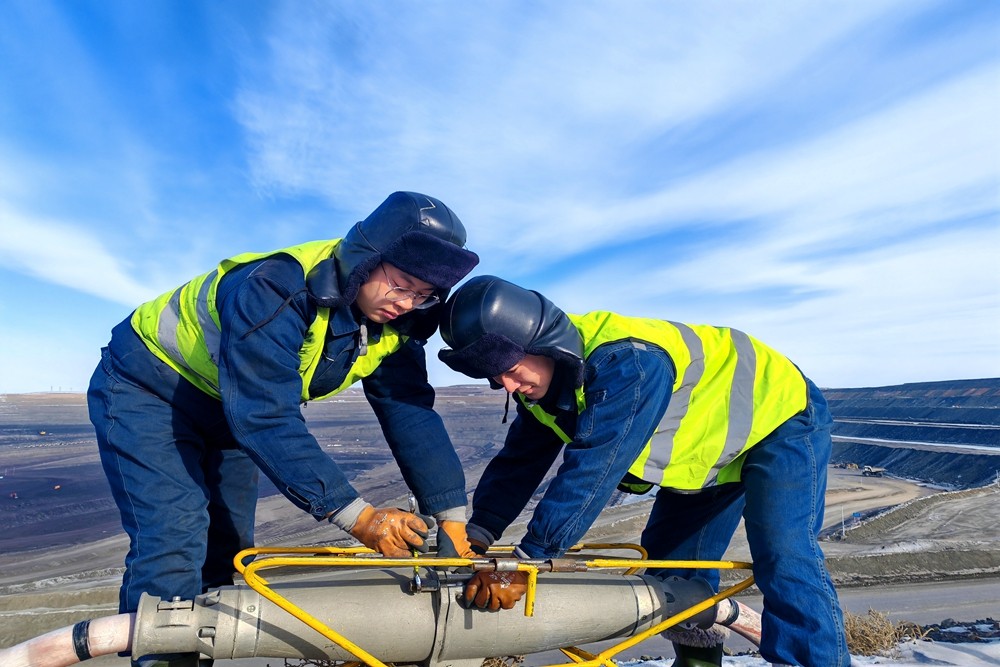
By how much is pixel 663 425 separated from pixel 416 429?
121 cm

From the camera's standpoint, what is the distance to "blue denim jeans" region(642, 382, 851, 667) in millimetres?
2699

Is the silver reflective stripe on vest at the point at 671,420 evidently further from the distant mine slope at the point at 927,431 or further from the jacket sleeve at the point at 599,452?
the distant mine slope at the point at 927,431

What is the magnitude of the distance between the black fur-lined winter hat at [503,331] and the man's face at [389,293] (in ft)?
0.64

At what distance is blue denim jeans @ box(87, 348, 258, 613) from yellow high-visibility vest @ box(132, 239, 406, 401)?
80 millimetres

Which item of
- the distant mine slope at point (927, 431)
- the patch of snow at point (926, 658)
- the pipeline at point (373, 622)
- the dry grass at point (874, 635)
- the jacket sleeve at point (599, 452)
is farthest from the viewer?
the distant mine slope at point (927, 431)

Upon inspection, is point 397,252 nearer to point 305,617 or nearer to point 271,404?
point 271,404

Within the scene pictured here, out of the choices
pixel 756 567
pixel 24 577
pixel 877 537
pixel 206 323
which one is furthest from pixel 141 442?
pixel 877 537

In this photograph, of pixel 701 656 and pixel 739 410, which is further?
pixel 701 656

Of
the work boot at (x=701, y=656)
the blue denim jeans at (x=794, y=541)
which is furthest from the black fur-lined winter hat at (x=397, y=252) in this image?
the work boot at (x=701, y=656)

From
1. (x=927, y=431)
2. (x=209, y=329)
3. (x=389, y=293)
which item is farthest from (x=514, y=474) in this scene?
(x=927, y=431)

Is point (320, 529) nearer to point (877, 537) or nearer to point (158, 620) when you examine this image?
point (877, 537)

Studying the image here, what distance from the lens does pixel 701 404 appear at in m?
2.90

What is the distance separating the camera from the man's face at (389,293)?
2.90 meters

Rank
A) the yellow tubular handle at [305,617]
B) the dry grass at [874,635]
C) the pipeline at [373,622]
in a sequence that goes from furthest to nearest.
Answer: the dry grass at [874,635] < the pipeline at [373,622] < the yellow tubular handle at [305,617]
